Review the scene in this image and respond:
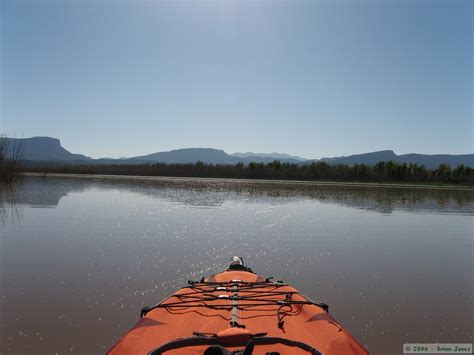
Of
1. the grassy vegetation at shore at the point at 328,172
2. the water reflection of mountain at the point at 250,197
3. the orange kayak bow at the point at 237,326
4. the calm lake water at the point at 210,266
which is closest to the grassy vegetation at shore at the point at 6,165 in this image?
the water reflection of mountain at the point at 250,197

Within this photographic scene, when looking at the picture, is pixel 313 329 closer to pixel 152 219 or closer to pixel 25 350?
pixel 25 350

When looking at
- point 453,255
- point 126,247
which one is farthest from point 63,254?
point 453,255

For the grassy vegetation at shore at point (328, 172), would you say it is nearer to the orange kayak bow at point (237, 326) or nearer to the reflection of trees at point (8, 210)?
the reflection of trees at point (8, 210)

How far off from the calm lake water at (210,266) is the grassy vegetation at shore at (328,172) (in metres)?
28.6

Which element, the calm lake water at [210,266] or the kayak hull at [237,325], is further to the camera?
the calm lake water at [210,266]

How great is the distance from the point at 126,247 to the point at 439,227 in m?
9.76

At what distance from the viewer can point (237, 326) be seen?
3.35 metres

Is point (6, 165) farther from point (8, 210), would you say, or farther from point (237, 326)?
point (237, 326)

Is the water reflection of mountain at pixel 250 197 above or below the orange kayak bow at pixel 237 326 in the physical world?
above

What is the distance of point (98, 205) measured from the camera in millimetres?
15188

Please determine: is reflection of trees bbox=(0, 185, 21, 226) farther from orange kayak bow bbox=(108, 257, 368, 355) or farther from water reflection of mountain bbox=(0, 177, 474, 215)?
orange kayak bow bbox=(108, 257, 368, 355)

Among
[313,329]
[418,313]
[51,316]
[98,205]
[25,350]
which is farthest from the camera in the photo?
[98,205]

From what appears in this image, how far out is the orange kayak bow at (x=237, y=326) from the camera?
9.63 ft

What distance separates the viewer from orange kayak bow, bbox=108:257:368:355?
2.93 meters
